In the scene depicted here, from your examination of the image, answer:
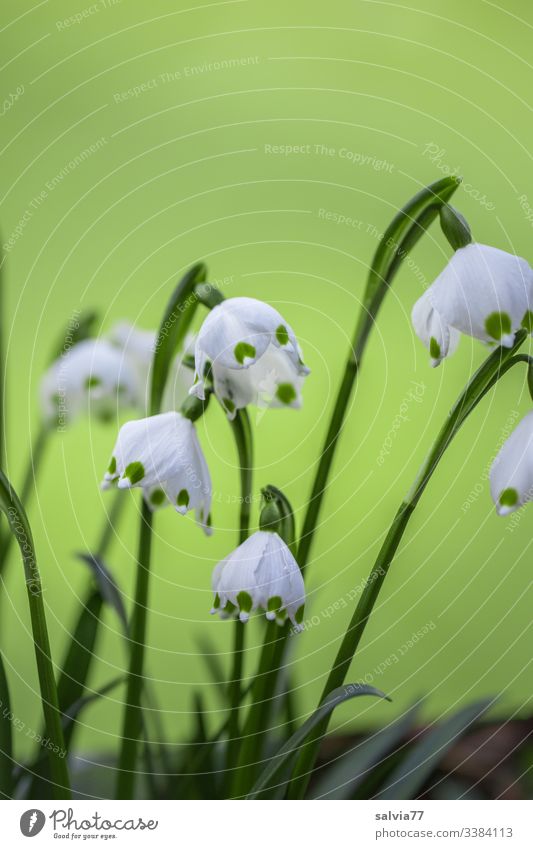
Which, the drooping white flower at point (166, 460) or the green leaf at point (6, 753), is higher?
the drooping white flower at point (166, 460)

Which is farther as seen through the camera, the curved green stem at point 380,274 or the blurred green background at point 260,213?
the blurred green background at point 260,213

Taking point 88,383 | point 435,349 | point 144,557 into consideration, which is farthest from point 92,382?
point 435,349

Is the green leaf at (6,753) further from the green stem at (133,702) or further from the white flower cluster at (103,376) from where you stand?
the white flower cluster at (103,376)

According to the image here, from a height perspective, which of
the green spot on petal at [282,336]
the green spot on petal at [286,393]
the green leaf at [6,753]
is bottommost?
the green leaf at [6,753]

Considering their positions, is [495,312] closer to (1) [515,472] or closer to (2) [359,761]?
(1) [515,472]

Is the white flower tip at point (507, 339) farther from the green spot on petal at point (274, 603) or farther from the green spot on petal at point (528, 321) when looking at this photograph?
the green spot on petal at point (274, 603)

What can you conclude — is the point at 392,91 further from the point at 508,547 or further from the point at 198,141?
the point at 508,547

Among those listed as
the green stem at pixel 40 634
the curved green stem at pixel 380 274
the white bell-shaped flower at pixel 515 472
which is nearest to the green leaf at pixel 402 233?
the curved green stem at pixel 380 274
